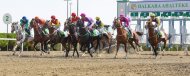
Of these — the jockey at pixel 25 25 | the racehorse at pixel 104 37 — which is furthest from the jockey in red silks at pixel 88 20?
the jockey at pixel 25 25

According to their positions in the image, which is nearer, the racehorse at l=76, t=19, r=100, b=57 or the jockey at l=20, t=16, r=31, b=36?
the racehorse at l=76, t=19, r=100, b=57

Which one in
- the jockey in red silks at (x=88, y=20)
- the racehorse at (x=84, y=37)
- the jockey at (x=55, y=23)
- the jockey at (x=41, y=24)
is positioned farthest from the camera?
the jockey at (x=55, y=23)

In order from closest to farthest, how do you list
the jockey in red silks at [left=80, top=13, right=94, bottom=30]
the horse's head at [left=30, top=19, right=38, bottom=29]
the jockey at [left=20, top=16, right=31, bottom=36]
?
the jockey in red silks at [left=80, top=13, right=94, bottom=30], the horse's head at [left=30, top=19, right=38, bottom=29], the jockey at [left=20, top=16, right=31, bottom=36]

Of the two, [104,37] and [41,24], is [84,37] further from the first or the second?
[104,37]

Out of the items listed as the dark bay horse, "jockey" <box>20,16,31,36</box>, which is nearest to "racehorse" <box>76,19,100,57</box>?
the dark bay horse

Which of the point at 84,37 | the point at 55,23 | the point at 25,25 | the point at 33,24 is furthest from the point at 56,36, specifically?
the point at 84,37

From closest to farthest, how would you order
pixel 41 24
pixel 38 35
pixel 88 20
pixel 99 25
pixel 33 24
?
1. pixel 88 20
2. pixel 33 24
3. pixel 38 35
4. pixel 41 24
5. pixel 99 25

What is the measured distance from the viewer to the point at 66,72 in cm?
1473

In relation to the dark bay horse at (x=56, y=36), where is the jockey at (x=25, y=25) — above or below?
above

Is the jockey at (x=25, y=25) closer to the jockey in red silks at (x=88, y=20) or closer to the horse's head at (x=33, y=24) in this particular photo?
the horse's head at (x=33, y=24)

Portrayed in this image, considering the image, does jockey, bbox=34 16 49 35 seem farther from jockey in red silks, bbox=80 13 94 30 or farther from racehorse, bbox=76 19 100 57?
jockey in red silks, bbox=80 13 94 30

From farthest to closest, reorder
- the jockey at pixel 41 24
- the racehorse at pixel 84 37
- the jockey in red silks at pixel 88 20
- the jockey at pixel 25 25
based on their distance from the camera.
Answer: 1. the jockey at pixel 41 24
2. the jockey at pixel 25 25
3. the jockey in red silks at pixel 88 20
4. the racehorse at pixel 84 37

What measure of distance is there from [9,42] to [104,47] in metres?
11.6

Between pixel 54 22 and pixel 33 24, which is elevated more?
pixel 54 22
